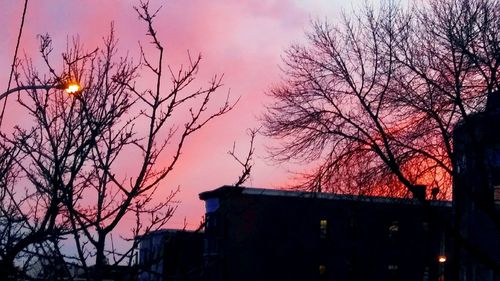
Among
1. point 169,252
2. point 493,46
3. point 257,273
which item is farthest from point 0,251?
point 257,273

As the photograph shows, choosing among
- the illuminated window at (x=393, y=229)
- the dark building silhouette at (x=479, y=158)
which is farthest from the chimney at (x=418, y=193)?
the illuminated window at (x=393, y=229)

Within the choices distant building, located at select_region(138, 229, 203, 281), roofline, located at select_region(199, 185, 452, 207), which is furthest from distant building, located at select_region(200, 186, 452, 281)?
distant building, located at select_region(138, 229, 203, 281)

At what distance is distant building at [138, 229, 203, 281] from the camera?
31.5 ft

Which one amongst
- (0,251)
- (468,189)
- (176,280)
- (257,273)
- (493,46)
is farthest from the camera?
(257,273)

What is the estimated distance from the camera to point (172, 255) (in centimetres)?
993

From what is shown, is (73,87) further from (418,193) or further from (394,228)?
(394,228)

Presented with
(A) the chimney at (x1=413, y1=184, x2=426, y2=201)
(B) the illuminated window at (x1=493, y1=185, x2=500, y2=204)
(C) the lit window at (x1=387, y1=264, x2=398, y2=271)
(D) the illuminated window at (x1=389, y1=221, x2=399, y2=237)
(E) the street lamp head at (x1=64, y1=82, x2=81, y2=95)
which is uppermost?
(D) the illuminated window at (x1=389, y1=221, x2=399, y2=237)

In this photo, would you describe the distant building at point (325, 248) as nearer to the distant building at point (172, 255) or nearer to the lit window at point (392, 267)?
the lit window at point (392, 267)

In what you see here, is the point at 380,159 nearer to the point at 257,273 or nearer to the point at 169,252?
the point at 169,252

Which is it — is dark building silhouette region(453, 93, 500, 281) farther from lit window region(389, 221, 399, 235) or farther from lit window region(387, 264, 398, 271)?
lit window region(387, 264, 398, 271)

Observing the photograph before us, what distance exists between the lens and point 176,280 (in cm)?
965

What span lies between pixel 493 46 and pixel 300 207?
3978 centimetres

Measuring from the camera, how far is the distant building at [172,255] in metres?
9.59

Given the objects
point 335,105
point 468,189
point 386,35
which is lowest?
point 468,189
